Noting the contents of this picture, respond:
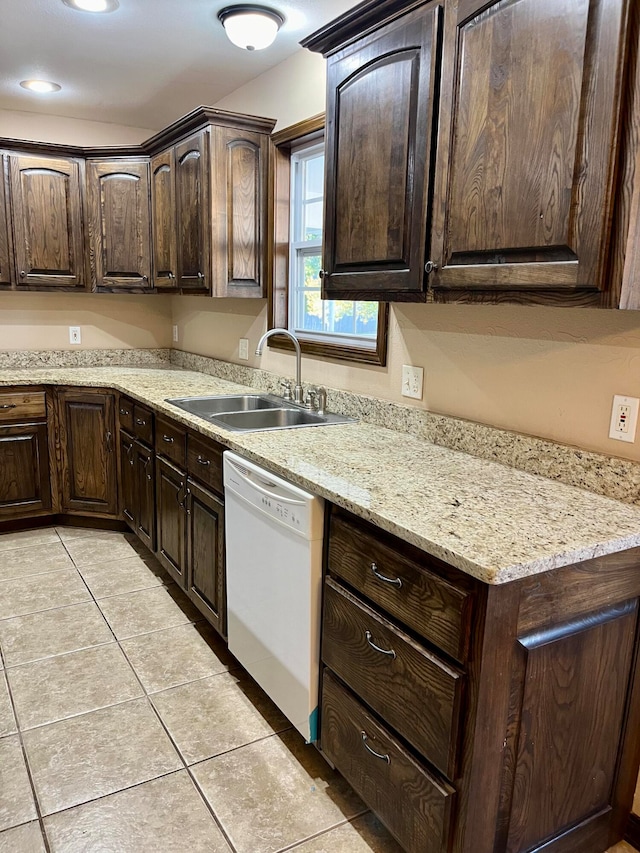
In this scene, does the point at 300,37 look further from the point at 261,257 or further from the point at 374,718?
the point at 374,718

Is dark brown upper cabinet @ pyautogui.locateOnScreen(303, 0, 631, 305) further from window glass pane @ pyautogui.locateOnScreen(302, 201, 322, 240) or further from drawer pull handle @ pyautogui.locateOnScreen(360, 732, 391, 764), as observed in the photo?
drawer pull handle @ pyautogui.locateOnScreen(360, 732, 391, 764)

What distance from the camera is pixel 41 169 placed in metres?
3.65

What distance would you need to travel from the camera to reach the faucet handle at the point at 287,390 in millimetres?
2967

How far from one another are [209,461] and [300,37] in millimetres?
1876

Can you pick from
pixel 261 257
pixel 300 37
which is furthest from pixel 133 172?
pixel 300 37

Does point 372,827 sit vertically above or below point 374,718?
below

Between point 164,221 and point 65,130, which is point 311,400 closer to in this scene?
point 164,221

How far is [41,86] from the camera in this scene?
11.3 feet

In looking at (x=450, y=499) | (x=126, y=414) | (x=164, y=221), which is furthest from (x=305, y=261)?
(x=450, y=499)

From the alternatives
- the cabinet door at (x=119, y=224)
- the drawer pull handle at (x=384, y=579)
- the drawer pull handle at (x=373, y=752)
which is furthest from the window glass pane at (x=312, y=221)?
the drawer pull handle at (x=373, y=752)

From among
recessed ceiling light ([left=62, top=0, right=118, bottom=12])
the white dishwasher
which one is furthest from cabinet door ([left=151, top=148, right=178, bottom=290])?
the white dishwasher

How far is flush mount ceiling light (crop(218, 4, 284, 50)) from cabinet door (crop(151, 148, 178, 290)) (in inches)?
38.1

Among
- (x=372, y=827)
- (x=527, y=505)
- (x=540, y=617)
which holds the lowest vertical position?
(x=372, y=827)

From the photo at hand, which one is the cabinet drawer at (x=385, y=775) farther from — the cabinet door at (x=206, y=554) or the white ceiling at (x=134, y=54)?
the white ceiling at (x=134, y=54)
